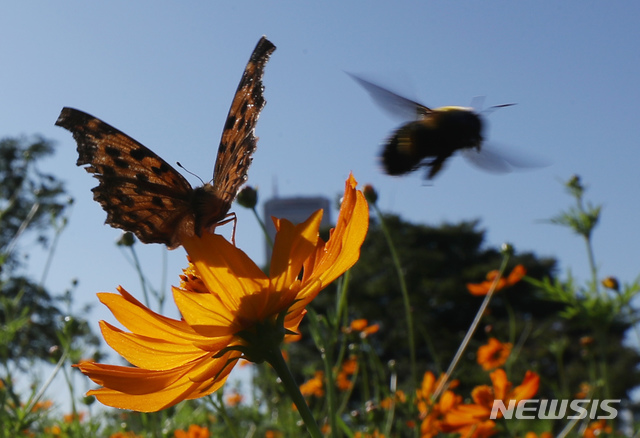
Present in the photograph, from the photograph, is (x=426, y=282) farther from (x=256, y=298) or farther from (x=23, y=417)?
(x=256, y=298)

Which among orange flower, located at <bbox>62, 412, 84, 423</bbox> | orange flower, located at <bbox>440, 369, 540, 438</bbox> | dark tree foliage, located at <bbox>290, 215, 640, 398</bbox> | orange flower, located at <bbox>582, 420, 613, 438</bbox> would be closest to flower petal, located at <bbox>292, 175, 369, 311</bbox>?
orange flower, located at <bbox>440, 369, 540, 438</bbox>

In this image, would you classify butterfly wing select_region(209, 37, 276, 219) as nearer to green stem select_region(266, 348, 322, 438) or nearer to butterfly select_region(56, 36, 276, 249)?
butterfly select_region(56, 36, 276, 249)

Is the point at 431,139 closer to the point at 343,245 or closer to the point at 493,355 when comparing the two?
the point at 343,245

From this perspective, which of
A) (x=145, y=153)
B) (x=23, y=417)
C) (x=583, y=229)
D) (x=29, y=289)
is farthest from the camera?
(x=29, y=289)

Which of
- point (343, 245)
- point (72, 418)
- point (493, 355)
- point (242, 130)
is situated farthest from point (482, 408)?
point (493, 355)

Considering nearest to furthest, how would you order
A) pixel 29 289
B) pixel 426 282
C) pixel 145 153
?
pixel 145 153
pixel 426 282
pixel 29 289

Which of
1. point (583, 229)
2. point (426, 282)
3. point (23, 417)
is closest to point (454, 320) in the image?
point (426, 282)
